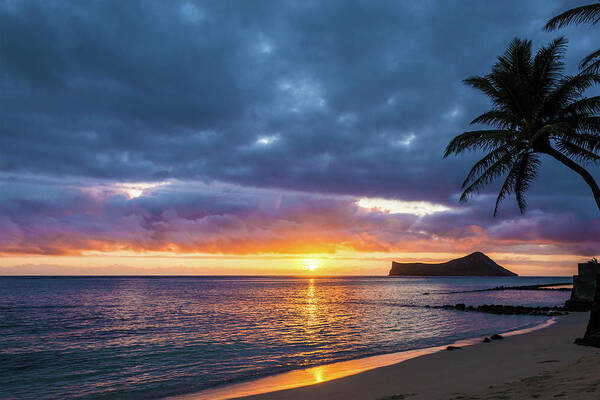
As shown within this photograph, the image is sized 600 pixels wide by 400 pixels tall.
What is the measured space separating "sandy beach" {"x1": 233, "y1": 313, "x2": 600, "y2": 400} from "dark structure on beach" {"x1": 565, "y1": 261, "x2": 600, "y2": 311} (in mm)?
27679

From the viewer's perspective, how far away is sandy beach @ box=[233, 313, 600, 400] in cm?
792

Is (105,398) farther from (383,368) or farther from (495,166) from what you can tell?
(495,166)

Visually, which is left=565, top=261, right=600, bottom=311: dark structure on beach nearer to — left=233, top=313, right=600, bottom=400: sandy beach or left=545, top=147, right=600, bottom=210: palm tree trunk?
left=233, top=313, right=600, bottom=400: sandy beach

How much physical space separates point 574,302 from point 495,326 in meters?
19.4

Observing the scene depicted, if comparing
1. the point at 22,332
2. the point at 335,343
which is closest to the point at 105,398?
the point at 335,343

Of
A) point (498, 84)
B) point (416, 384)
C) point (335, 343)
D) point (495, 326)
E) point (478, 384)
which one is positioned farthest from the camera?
point (495, 326)

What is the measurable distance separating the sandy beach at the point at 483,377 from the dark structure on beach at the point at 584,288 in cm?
2768

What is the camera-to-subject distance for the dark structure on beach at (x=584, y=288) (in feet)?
131

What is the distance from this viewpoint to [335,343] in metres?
23.5

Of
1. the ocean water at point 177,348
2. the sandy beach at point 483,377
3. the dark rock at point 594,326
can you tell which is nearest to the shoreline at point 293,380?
the sandy beach at point 483,377

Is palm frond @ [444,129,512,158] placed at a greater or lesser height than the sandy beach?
greater

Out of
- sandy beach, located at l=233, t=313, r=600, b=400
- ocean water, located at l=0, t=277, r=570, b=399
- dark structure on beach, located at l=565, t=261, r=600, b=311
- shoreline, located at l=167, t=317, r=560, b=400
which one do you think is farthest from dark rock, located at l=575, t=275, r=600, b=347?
dark structure on beach, located at l=565, t=261, r=600, b=311

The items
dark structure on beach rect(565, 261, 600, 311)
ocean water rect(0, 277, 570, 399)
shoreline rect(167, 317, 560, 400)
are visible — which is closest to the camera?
shoreline rect(167, 317, 560, 400)

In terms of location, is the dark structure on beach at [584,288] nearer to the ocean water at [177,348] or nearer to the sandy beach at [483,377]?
the ocean water at [177,348]
